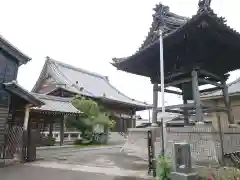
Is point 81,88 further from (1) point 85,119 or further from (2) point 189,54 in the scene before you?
(2) point 189,54

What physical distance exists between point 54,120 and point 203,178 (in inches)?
712

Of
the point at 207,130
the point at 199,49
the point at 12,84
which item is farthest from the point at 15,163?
the point at 199,49

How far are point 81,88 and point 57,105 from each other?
7987mm

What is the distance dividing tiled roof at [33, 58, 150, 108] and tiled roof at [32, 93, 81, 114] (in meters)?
4.72

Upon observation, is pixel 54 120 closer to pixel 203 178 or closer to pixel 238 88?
pixel 238 88

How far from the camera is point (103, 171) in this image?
9711mm

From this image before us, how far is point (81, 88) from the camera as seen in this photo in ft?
98.1

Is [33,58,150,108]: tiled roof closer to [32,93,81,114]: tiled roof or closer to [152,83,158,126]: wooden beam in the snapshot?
[32,93,81,114]: tiled roof

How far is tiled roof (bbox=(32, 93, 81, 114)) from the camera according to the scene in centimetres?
2062

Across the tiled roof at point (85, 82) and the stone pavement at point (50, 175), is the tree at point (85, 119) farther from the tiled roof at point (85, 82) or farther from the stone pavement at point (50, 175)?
the stone pavement at point (50, 175)

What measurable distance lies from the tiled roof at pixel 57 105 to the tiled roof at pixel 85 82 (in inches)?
186

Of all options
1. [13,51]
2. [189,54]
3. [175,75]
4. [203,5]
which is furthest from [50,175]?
[203,5]

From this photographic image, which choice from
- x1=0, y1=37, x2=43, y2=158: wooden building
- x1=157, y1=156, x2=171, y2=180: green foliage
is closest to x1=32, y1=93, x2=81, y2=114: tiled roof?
x1=0, y1=37, x2=43, y2=158: wooden building

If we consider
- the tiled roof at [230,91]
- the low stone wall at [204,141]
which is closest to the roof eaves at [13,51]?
the low stone wall at [204,141]
